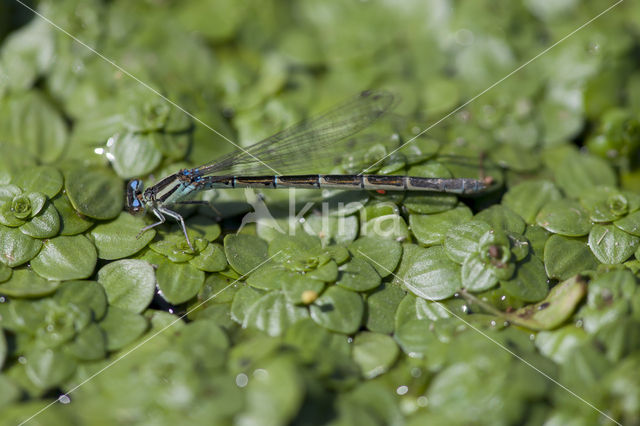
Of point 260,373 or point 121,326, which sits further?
point 121,326

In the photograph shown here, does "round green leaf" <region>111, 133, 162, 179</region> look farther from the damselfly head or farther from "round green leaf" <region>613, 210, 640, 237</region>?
"round green leaf" <region>613, 210, 640, 237</region>

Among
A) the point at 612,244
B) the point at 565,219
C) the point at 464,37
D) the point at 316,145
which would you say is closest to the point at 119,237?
the point at 316,145

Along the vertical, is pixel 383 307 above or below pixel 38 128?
below

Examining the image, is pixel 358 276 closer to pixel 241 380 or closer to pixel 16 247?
pixel 241 380

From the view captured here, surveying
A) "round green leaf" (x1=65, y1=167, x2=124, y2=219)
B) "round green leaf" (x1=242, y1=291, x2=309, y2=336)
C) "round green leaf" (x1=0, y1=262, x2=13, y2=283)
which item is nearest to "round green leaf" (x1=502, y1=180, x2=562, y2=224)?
"round green leaf" (x1=242, y1=291, x2=309, y2=336)

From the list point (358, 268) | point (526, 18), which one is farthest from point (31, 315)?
point (526, 18)
